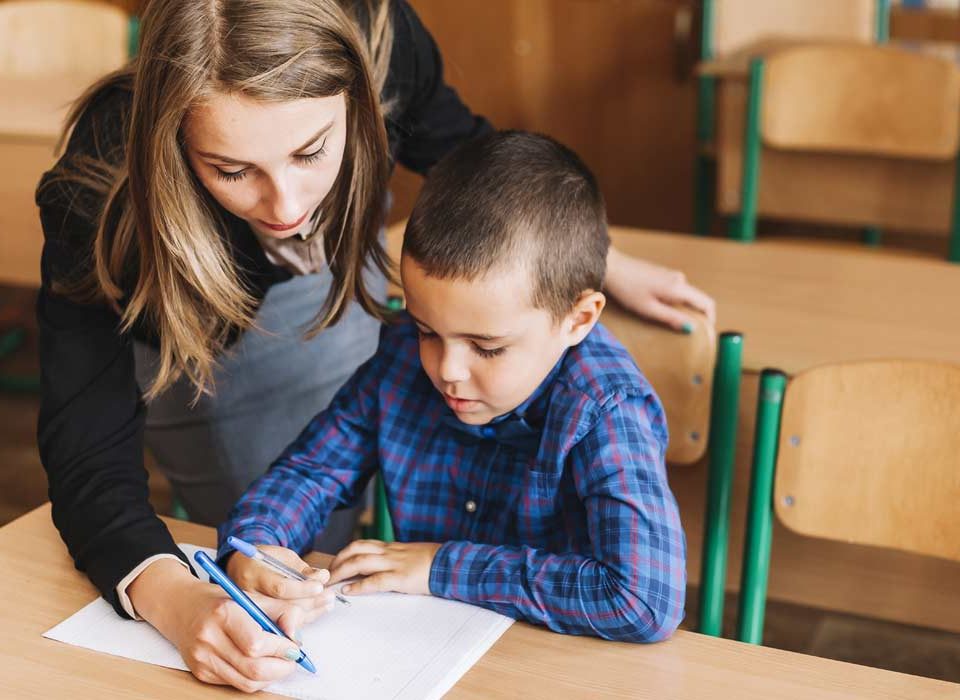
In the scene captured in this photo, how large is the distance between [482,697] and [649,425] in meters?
0.35

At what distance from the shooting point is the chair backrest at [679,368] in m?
1.51

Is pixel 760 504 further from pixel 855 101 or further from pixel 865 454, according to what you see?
pixel 855 101

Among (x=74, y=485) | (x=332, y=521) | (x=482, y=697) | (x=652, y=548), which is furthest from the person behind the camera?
(x=332, y=521)

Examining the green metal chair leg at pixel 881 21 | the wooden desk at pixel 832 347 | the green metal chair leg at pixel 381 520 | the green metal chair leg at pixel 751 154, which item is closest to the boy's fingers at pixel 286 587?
the green metal chair leg at pixel 381 520

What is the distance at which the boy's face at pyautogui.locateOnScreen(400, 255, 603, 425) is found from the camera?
1156 mm

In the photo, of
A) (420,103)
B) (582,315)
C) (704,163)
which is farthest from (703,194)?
(582,315)

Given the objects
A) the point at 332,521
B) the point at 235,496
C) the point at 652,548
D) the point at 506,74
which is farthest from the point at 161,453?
the point at 506,74

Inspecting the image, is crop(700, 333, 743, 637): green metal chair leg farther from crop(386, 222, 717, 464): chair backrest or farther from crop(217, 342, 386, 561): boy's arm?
crop(217, 342, 386, 561): boy's arm

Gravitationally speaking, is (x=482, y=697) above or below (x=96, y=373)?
below

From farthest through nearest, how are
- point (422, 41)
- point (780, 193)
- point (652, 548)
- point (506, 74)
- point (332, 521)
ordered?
point (506, 74), point (780, 193), point (332, 521), point (422, 41), point (652, 548)

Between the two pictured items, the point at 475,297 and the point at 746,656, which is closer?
Answer: the point at 746,656

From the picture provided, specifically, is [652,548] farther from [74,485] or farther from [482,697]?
[74,485]

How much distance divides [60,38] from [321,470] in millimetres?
2430

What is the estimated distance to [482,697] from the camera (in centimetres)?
100
